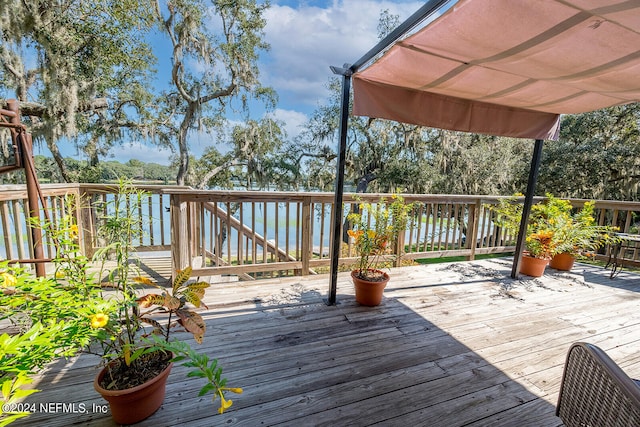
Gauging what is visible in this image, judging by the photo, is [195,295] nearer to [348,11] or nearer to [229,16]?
[348,11]

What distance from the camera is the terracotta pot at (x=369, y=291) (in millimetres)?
2574

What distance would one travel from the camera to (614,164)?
757 centimetres

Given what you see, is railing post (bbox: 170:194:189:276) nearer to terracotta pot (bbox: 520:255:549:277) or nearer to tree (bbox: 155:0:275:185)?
terracotta pot (bbox: 520:255:549:277)

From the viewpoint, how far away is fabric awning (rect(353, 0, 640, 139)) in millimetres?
1294

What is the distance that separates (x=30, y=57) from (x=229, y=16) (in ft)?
16.1

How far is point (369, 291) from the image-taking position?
259cm

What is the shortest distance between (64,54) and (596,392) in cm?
887

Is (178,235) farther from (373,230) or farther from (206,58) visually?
(206,58)

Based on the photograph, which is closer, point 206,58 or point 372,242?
point 372,242

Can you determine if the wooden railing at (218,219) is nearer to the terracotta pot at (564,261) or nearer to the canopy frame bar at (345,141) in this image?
the canopy frame bar at (345,141)

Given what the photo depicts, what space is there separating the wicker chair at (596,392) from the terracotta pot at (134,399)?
1748 millimetres

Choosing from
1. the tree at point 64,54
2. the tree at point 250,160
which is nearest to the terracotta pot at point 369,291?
the tree at point 64,54

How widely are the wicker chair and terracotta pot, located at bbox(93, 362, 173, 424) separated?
1.75 m

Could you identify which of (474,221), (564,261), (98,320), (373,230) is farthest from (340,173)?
(564,261)
